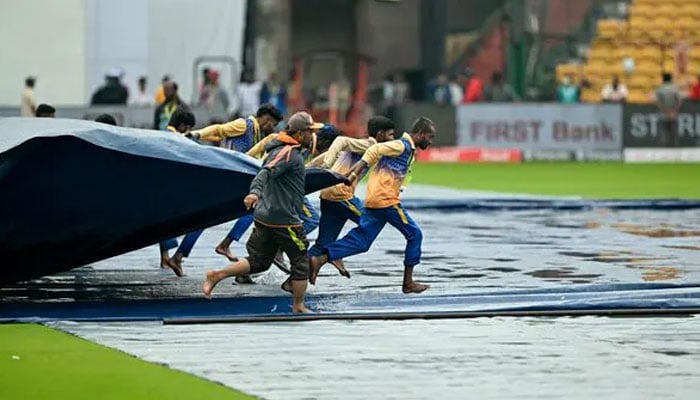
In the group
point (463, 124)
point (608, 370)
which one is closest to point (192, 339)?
point (608, 370)

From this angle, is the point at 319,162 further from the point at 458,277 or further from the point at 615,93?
the point at 615,93

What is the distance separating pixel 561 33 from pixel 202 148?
131 feet

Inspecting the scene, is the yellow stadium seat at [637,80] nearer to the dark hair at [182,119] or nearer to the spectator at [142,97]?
the spectator at [142,97]

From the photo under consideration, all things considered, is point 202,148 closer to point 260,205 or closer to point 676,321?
point 260,205

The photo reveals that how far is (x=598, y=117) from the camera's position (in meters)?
46.2

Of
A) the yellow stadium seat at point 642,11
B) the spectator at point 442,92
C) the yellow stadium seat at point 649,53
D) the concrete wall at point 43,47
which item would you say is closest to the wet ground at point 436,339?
the concrete wall at point 43,47

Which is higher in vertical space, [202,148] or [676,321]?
[202,148]

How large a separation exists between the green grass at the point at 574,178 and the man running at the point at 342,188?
1493cm

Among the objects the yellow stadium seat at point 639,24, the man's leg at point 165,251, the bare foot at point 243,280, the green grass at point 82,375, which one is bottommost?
→ the bare foot at point 243,280

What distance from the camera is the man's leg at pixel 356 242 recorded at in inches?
672

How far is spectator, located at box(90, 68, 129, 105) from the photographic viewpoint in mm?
42531

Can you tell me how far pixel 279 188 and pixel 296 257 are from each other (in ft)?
1.82

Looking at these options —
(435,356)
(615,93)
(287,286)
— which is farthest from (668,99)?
(435,356)

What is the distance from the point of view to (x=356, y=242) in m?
17.2
